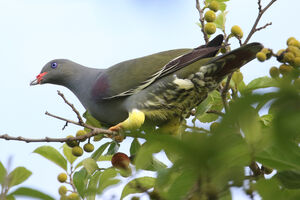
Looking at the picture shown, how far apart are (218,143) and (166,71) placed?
3.26 metres

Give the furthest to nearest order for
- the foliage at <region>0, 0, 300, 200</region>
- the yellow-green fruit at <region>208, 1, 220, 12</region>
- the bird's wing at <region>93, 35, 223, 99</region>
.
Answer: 1. the bird's wing at <region>93, 35, 223, 99</region>
2. the yellow-green fruit at <region>208, 1, 220, 12</region>
3. the foliage at <region>0, 0, 300, 200</region>

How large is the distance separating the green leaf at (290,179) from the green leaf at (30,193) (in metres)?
0.84

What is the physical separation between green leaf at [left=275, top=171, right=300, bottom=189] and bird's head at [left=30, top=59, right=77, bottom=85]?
358 cm

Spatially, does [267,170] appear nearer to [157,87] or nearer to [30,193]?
[157,87]

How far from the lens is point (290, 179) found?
1352 mm

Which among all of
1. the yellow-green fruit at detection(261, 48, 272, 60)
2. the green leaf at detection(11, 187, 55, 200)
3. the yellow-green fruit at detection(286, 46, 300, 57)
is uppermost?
the green leaf at detection(11, 187, 55, 200)

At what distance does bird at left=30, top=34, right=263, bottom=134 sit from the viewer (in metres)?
3.59

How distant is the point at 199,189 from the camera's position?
0.76 metres

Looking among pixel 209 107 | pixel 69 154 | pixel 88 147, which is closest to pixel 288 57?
pixel 209 107

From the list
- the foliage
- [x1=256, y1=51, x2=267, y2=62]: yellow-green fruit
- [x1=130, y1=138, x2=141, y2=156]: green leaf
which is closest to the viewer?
the foliage

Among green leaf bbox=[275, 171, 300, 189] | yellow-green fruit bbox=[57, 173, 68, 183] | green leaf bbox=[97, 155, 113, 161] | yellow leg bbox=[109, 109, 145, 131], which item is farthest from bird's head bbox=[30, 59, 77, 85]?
green leaf bbox=[275, 171, 300, 189]

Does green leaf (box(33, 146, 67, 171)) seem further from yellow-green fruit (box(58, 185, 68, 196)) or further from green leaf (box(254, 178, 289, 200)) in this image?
green leaf (box(254, 178, 289, 200))

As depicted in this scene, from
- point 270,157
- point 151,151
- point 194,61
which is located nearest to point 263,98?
point 151,151

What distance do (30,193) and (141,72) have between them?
10.5 feet
